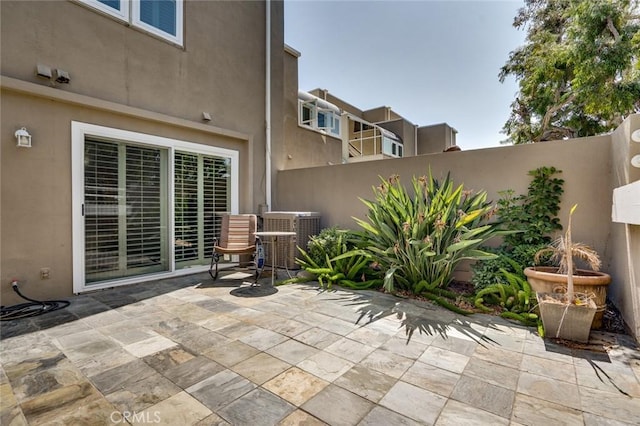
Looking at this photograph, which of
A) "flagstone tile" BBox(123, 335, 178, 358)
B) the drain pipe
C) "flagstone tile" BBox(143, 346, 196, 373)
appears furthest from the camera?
the drain pipe

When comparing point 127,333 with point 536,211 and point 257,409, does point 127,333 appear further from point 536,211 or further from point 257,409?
point 536,211

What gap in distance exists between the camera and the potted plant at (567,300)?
289 cm

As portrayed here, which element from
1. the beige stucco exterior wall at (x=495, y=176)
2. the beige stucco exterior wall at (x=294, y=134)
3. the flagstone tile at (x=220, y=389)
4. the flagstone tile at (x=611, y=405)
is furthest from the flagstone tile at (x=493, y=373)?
the beige stucco exterior wall at (x=294, y=134)

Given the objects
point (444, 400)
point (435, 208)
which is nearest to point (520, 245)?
point (435, 208)

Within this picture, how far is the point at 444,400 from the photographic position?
2068mm

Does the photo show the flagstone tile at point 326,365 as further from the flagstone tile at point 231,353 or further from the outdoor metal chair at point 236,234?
the outdoor metal chair at point 236,234

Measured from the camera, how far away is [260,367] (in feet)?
8.16

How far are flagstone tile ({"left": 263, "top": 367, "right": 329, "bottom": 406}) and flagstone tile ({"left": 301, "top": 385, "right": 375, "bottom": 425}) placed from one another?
6 centimetres

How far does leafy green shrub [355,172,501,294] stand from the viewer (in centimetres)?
417

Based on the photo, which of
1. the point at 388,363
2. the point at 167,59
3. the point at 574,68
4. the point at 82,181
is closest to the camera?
the point at 388,363

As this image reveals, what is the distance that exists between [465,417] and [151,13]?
22.4 feet

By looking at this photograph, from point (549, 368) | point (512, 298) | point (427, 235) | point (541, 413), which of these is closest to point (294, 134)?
point (427, 235)

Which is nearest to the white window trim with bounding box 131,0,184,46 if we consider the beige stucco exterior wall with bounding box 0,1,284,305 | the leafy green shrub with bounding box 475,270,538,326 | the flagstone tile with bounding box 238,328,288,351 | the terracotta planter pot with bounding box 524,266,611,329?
the beige stucco exterior wall with bounding box 0,1,284,305

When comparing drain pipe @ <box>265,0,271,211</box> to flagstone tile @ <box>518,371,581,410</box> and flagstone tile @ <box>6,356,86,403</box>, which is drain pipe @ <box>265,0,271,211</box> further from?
flagstone tile @ <box>518,371,581,410</box>
